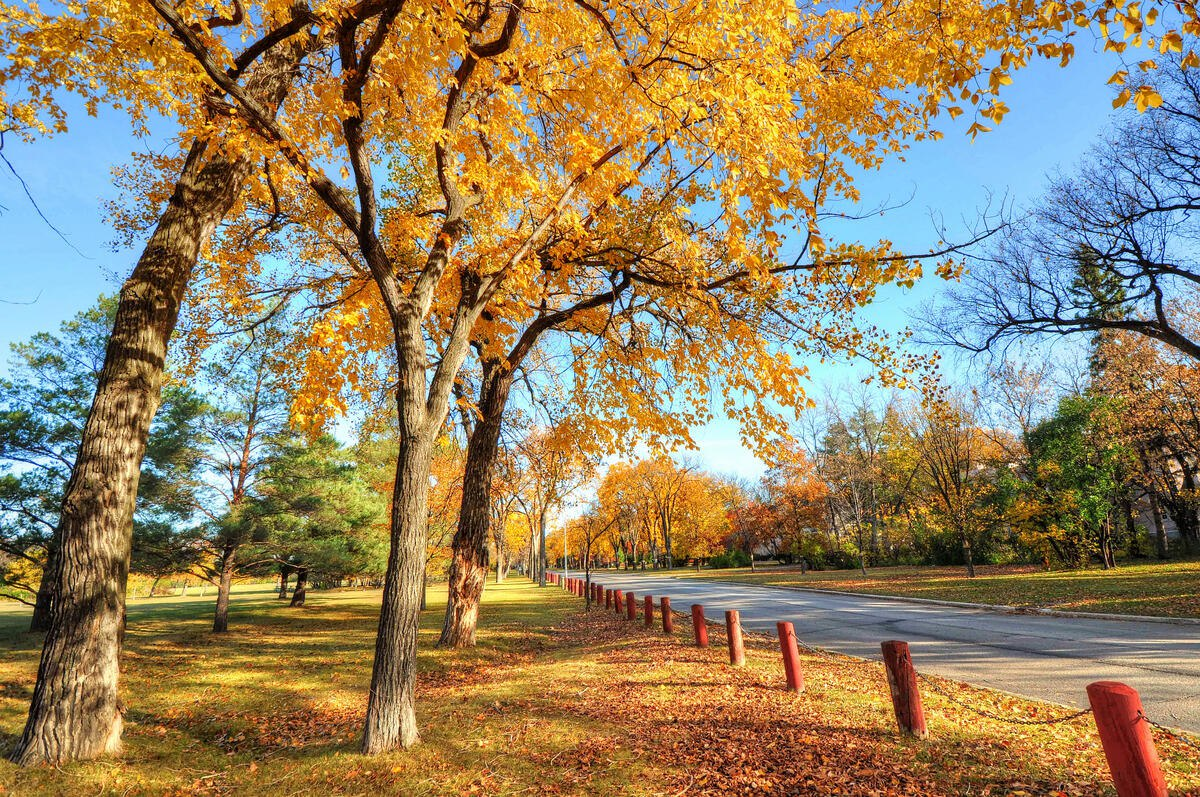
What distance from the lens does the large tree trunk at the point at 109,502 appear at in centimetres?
468

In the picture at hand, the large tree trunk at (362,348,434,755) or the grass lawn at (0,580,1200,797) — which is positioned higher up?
the large tree trunk at (362,348,434,755)

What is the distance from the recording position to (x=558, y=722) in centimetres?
565

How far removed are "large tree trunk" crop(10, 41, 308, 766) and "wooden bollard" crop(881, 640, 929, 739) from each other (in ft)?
23.4

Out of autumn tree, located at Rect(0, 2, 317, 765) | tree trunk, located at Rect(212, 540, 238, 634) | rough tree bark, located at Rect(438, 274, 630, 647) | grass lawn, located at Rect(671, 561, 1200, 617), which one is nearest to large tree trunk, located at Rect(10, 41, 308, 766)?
autumn tree, located at Rect(0, 2, 317, 765)

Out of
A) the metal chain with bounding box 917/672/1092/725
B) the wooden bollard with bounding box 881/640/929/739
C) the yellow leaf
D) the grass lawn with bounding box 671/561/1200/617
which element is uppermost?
the yellow leaf

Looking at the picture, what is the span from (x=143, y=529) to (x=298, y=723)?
11655 millimetres

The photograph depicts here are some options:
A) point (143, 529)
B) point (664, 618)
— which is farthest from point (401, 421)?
point (143, 529)

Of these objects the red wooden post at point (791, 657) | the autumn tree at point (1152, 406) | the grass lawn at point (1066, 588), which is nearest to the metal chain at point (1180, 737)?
the red wooden post at point (791, 657)

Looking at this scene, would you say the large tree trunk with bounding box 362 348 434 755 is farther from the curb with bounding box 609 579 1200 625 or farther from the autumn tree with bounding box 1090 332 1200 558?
the autumn tree with bounding box 1090 332 1200 558

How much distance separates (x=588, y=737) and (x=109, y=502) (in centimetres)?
514

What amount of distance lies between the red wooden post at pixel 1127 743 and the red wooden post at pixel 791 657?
3.38m

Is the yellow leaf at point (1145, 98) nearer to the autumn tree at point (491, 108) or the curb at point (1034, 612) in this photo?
the autumn tree at point (491, 108)

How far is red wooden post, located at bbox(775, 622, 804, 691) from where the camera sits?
6.34 m

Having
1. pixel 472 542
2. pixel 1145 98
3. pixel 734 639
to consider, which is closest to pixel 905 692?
pixel 734 639
